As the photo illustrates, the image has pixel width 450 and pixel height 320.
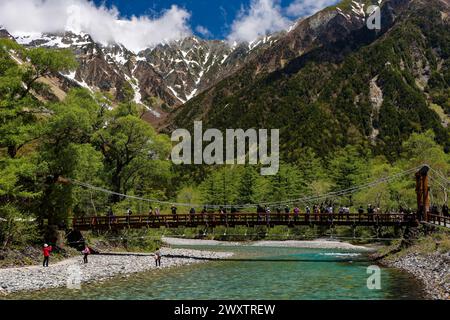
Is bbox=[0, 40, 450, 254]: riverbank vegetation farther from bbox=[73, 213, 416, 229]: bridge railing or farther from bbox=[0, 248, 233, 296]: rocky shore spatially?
bbox=[0, 248, 233, 296]: rocky shore

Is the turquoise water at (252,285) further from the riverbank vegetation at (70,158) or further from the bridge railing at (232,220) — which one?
the riverbank vegetation at (70,158)

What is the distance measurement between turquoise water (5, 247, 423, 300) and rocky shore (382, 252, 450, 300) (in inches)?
28.6

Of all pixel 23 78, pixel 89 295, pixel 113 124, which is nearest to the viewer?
pixel 89 295

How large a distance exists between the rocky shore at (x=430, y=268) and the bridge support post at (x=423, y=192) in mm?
4351

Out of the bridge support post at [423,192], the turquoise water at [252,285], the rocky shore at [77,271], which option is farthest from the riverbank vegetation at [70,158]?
the bridge support post at [423,192]

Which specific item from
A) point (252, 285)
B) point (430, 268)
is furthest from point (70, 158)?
point (430, 268)

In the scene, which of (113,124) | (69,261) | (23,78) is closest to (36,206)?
(69,261)

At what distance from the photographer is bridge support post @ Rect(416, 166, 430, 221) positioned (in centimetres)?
4047

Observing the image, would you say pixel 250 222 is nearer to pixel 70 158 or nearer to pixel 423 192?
pixel 423 192

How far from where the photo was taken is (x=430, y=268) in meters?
30.2

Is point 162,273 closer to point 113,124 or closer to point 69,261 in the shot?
point 69,261
